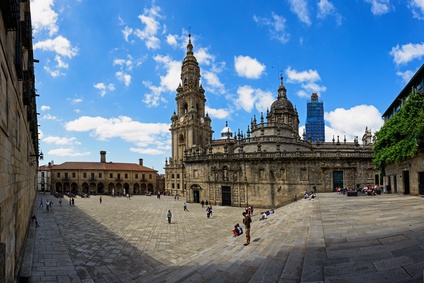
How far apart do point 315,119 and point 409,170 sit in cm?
7573

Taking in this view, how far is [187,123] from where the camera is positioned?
55.3m

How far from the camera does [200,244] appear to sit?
14.2 m

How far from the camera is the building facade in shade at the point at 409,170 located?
15.6m

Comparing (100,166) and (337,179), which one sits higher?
(100,166)

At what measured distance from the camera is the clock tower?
54562mm

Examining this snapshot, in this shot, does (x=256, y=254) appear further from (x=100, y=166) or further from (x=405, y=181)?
(x=100, y=166)

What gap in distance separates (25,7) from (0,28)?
533 centimetres

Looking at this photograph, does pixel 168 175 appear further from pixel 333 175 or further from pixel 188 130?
pixel 333 175

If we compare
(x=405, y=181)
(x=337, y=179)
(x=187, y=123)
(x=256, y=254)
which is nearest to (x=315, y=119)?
(x=187, y=123)

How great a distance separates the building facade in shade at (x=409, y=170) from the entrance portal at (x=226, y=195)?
60.8ft

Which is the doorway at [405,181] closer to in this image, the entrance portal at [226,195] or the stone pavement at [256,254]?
the stone pavement at [256,254]

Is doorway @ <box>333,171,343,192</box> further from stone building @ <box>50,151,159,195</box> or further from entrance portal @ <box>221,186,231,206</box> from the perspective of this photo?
stone building @ <box>50,151,159,195</box>

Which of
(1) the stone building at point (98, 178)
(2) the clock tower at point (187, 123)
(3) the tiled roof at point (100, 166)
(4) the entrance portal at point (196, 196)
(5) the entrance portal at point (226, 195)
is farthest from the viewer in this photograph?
(3) the tiled roof at point (100, 166)

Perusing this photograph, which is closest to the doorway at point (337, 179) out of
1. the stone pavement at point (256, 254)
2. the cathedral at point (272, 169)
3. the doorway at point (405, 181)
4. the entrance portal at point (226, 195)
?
the cathedral at point (272, 169)
